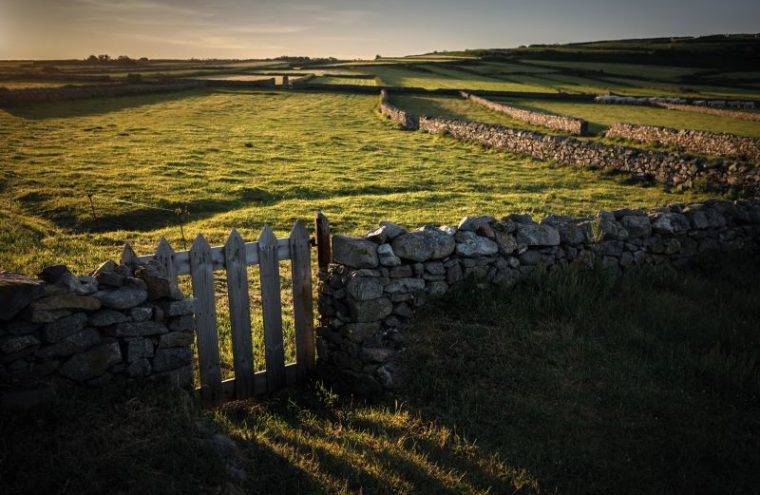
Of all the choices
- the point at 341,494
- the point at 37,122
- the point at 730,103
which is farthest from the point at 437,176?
the point at 730,103

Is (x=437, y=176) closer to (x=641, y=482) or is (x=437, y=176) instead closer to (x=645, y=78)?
(x=641, y=482)

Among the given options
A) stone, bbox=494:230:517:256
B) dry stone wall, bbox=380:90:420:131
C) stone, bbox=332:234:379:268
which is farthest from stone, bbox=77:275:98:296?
dry stone wall, bbox=380:90:420:131

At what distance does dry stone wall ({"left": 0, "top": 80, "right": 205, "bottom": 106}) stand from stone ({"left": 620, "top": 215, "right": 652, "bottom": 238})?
123 ft

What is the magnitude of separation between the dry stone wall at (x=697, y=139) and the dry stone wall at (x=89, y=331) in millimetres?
22180

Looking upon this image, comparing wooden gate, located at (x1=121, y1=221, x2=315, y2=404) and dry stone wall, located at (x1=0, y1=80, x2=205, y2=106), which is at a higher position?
dry stone wall, located at (x1=0, y1=80, x2=205, y2=106)

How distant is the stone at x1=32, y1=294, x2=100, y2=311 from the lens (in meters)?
3.83

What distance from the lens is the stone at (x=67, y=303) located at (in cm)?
383

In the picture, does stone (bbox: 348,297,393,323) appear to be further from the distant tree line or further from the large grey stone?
the distant tree line

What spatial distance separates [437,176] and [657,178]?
746 cm

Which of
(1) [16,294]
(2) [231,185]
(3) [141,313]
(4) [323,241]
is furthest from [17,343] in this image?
(2) [231,185]

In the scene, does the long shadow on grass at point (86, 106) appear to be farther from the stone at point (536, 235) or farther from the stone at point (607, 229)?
the stone at point (607, 229)

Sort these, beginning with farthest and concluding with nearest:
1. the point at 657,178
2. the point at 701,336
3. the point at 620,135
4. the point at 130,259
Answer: the point at 620,135 < the point at 657,178 < the point at 701,336 < the point at 130,259

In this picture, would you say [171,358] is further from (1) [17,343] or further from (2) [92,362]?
(1) [17,343]

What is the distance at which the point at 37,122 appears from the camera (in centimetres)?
2677
